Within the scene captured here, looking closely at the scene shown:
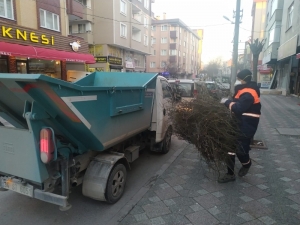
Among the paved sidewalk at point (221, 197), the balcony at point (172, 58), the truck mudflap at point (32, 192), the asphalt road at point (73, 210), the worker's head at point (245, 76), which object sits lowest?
the asphalt road at point (73, 210)

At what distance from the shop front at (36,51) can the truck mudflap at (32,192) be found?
1004 centimetres

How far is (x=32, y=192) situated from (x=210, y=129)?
2.71m

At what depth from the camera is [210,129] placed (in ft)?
12.1

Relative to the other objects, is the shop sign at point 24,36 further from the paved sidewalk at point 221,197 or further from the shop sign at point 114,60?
the paved sidewalk at point 221,197

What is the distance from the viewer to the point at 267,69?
32.6m

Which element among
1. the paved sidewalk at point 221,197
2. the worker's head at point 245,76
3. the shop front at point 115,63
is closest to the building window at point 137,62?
the shop front at point 115,63

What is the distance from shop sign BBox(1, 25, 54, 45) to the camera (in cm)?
1186

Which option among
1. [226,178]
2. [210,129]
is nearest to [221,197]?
[226,178]

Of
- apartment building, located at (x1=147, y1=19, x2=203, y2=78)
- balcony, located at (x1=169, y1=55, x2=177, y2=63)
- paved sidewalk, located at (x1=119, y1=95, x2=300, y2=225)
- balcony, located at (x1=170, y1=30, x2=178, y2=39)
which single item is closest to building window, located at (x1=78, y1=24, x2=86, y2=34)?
paved sidewalk, located at (x1=119, y1=95, x2=300, y2=225)

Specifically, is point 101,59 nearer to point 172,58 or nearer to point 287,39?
point 287,39

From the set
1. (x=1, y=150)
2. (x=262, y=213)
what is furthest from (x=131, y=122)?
(x=262, y=213)

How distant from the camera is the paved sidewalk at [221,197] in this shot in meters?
2.95

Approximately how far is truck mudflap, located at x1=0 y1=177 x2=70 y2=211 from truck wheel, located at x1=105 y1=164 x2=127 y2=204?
66cm

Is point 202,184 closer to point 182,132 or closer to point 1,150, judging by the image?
point 182,132
